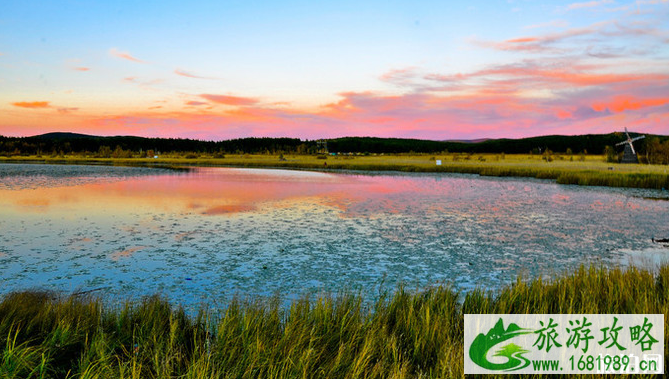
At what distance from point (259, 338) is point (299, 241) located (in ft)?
19.8

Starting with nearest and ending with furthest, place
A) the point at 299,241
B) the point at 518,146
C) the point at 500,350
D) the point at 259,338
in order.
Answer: the point at 500,350 < the point at 259,338 < the point at 299,241 < the point at 518,146

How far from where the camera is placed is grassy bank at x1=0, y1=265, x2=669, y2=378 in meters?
3.85

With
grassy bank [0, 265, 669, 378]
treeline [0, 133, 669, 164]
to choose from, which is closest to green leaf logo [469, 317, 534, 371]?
grassy bank [0, 265, 669, 378]

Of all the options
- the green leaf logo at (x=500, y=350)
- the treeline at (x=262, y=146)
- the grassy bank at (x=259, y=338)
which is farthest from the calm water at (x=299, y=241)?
the treeline at (x=262, y=146)

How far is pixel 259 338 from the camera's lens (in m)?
4.37

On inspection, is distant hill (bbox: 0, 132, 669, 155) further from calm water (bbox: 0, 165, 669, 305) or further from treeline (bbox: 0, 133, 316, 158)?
calm water (bbox: 0, 165, 669, 305)

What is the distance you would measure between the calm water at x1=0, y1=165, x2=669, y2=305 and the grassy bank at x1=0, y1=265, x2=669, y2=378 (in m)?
1.34

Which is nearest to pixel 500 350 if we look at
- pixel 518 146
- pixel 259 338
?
pixel 259 338

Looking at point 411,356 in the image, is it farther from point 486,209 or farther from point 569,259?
point 486,209

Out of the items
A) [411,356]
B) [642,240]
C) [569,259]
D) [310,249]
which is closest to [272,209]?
[310,249]

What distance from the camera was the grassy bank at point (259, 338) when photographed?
12.6 ft

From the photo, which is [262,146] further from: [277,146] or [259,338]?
[259,338]

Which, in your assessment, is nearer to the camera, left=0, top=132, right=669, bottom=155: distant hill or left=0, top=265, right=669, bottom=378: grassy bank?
left=0, top=265, right=669, bottom=378: grassy bank

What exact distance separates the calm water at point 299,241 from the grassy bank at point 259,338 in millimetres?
1336
